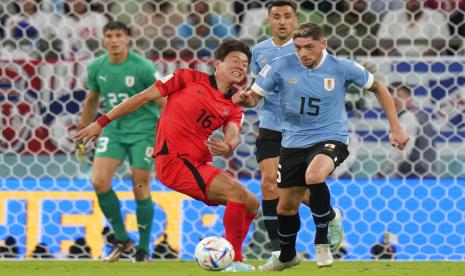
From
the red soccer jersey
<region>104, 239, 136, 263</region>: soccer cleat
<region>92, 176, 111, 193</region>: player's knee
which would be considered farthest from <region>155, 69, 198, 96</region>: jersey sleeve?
<region>104, 239, 136, 263</region>: soccer cleat

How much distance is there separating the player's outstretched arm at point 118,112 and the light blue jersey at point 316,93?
68cm

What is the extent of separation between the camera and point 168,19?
33.5 feet

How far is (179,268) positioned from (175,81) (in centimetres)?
126

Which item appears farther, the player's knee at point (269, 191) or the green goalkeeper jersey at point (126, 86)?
the green goalkeeper jersey at point (126, 86)

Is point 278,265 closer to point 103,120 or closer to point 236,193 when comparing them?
point 236,193

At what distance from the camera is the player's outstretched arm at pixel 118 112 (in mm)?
7328

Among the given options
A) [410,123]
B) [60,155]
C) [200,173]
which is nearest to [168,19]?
[60,155]

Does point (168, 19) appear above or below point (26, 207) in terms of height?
above

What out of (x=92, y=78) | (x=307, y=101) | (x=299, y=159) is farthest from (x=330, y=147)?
(x=92, y=78)

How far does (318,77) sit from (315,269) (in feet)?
4.32

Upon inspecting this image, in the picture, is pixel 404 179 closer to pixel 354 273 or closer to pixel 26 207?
pixel 354 273

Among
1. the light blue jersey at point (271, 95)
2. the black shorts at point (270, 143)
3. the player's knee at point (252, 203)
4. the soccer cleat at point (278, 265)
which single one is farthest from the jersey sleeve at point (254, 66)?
the soccer cleat at point (278, 265)

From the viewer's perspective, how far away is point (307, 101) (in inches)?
291

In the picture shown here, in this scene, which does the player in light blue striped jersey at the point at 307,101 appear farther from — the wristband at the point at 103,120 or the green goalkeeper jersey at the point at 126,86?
the green goalkeeper jersey at the point at 126,86
